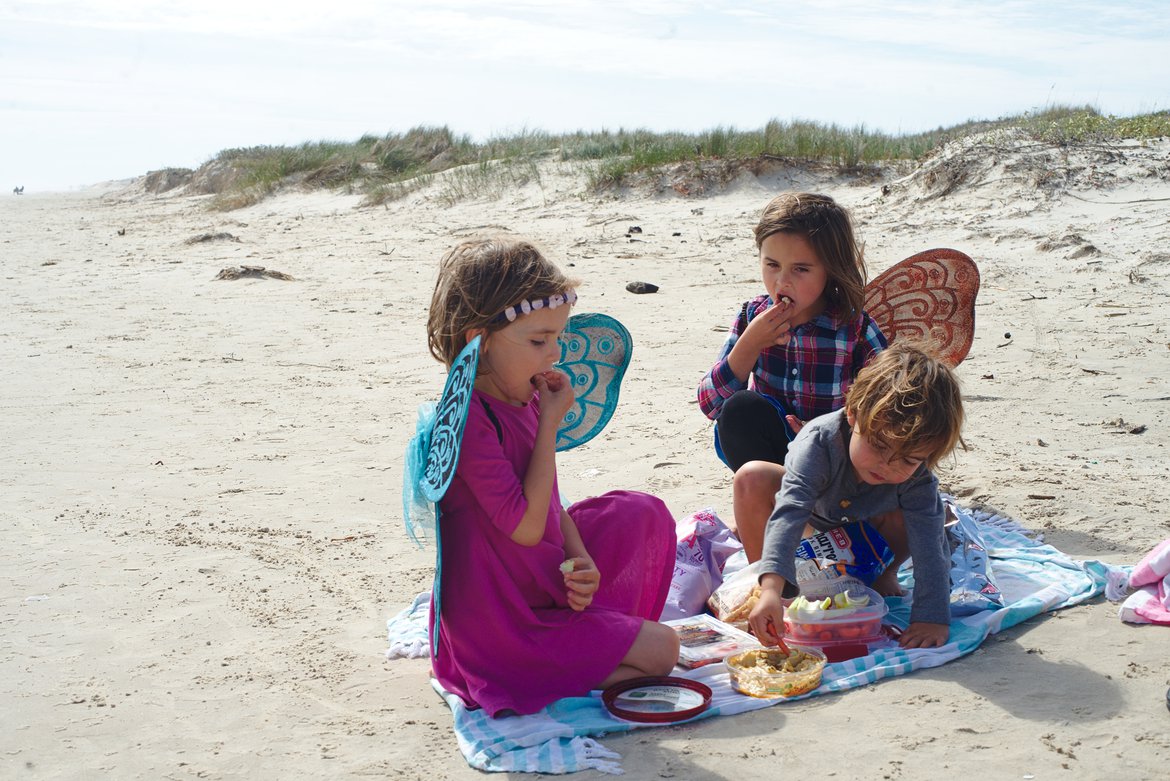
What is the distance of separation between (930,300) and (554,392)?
1.93 meters

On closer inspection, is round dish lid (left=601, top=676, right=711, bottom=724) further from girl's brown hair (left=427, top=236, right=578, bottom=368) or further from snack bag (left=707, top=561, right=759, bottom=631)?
girl's brown hair (left=427, top=236, right=578, bottom=368)

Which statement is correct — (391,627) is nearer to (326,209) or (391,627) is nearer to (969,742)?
(969,742)

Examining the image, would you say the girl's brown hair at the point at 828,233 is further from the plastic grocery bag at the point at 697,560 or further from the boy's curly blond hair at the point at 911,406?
the plastic grocery bag at the point at 697,560

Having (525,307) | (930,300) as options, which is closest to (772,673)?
(525,307)

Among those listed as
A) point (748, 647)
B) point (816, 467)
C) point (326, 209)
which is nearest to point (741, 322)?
point (816, 467)

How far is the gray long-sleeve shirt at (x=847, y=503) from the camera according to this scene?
320 centimetres

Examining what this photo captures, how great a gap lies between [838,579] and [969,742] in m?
0.85

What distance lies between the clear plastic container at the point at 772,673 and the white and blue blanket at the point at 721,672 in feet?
0.09

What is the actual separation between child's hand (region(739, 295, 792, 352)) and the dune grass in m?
8.87

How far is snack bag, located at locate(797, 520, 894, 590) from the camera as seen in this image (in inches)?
136

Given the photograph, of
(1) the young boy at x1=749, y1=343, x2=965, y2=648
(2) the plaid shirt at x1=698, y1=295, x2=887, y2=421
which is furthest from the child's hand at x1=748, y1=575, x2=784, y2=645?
(2) the plaid shirt at x1=698, y1=295, x2=887, y2=421

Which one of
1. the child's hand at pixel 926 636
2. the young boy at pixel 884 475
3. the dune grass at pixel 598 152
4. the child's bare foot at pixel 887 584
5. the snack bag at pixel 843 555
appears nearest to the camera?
the young boy at pixel 884 475

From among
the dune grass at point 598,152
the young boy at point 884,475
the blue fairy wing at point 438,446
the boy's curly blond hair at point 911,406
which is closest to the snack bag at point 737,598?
the young boy at point 884,475

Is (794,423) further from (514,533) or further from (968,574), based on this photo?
(514,533)
